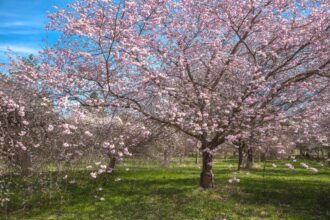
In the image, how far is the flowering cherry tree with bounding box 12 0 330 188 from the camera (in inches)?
463

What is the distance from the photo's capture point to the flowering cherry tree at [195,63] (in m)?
11.8

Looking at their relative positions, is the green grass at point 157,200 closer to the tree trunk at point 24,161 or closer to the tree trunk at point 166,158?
the tree trunk at point 24,161

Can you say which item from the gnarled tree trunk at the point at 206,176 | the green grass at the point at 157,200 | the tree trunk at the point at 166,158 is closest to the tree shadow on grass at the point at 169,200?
the green grass at the point at 157,200

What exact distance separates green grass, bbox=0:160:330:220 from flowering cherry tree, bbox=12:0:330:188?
242 centimetres

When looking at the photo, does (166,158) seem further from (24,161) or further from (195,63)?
(24,161)

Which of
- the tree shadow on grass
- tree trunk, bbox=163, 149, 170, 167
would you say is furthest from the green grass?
tree trunk, bbox=163, 149, 170, 167

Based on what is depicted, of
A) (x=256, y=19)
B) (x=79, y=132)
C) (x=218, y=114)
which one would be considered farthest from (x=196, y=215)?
(x=256, y=19)

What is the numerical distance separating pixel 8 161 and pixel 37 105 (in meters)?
1.90

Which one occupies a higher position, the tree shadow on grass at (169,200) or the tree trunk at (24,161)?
the tree trunk at (24,161)

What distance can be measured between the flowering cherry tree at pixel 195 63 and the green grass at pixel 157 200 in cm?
242

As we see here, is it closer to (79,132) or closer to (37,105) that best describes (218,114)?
(79,132)

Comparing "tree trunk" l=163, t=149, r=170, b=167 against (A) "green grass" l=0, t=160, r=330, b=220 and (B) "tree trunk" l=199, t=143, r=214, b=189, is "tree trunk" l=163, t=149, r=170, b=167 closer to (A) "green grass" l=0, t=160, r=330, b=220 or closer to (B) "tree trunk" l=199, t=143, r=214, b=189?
(A) "green grass" l=0, t=160, r=330, b=220

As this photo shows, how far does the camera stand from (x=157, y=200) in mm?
13672

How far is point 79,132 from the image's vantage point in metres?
10.1
